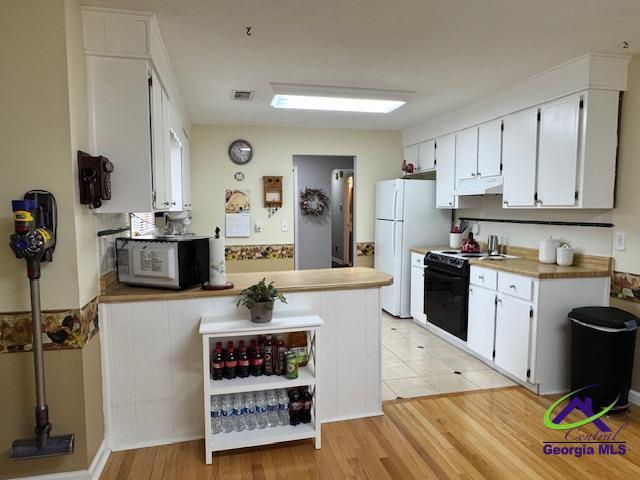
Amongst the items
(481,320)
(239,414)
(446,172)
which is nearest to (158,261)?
(239,414)

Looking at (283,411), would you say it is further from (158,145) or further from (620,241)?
(620,241)

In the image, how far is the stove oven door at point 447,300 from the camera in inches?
150

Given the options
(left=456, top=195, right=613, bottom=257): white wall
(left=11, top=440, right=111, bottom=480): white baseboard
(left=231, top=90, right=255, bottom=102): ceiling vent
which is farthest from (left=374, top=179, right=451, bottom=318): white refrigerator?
(left=11, top=440, right=111, bottom=480): white baseboard

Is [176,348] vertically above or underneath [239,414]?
above

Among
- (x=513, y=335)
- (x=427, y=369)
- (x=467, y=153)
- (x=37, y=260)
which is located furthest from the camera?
(x=467, y=153)

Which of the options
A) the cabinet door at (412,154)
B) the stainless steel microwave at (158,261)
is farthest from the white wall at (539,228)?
the stainless steel microwave at (158,261)

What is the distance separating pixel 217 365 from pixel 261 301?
42 centimetres

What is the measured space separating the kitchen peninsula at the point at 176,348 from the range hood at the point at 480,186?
70.2 inches

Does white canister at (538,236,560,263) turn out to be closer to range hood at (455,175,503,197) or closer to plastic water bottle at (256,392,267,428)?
range hood at (455,175,503,197)

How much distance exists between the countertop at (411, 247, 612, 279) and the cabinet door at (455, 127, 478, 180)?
975 mm

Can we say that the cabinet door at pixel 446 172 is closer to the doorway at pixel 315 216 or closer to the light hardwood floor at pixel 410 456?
the doorway at pixel 315 216

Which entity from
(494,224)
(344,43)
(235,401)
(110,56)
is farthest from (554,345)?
(110,56)

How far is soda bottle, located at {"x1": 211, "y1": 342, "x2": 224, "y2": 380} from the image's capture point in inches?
90.0

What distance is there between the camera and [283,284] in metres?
2.60
